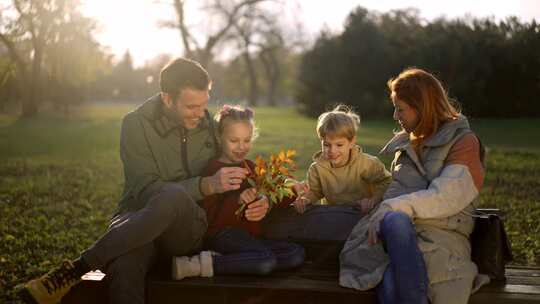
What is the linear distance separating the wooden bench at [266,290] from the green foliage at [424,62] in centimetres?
1522

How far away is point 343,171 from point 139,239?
5.18 ft

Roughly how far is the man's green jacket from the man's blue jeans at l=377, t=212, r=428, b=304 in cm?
130

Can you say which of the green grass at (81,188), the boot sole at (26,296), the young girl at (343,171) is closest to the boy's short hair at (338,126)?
the young girl at (343,171)

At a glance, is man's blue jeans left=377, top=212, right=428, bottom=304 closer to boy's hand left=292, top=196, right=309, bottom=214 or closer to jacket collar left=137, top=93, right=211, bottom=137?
boy's hand left=292, top=196, right=309, bottom=214

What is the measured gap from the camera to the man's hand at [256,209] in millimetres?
3768

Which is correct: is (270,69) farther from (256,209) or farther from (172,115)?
(256,209)

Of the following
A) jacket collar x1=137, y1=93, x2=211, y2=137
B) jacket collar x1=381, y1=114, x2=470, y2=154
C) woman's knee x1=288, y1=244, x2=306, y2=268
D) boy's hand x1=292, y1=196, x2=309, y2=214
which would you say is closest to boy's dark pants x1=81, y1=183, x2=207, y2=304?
woman's knee x1=288, y1=244, x2=306, y2=268

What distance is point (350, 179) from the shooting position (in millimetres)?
4270

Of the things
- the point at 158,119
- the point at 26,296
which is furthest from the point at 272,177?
the point at 26,296

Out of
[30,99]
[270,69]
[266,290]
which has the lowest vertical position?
[266,290]

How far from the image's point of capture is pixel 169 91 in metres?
3.97

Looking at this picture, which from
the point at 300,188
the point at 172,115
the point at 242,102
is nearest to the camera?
the point at 172,115

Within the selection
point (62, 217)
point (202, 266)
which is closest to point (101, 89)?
point (62, 217)

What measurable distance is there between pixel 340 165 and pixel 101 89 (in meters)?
Result: 75.0
